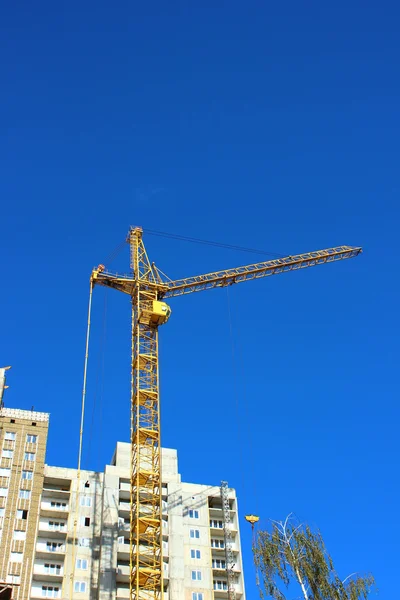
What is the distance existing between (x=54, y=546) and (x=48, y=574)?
351cm

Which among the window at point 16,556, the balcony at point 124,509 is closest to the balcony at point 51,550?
the window at point 16,556

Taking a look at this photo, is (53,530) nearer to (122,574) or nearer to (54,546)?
(54,546)

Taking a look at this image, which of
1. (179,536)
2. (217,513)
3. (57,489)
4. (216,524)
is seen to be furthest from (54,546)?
(217,513)

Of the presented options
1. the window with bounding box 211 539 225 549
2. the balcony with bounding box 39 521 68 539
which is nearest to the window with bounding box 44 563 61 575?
the balcony with bounding box 39 521 68 539

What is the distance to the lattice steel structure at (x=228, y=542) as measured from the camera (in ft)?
291

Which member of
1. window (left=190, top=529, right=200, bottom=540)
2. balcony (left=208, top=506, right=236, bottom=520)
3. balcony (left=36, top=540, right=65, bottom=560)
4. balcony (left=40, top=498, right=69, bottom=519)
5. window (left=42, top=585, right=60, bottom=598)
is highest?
balcony (left=208, top=506, right=236, bottom=520)

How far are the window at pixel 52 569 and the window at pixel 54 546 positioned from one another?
5.17 ft

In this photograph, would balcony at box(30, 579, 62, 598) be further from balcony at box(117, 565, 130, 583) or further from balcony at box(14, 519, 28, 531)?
balcony at box(14, 519, 28, 531)

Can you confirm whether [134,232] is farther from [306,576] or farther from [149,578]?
[306,576]

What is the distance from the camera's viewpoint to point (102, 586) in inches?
3236

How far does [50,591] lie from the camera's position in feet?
270

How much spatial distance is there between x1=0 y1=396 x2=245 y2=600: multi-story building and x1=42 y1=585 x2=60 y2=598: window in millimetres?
104

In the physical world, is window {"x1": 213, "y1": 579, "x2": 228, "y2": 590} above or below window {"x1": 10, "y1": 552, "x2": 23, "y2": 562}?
above

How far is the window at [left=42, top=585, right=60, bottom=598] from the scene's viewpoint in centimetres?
8181
